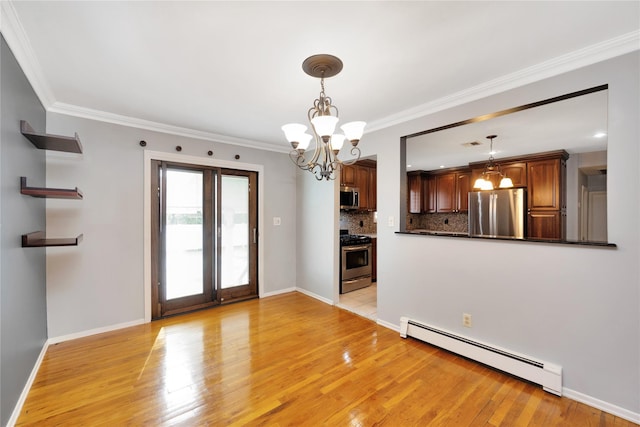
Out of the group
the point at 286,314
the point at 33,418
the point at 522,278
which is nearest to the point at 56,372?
the point at 33,418

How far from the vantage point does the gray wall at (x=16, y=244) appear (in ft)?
5.45

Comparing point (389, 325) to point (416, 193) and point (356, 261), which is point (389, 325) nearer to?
point (356, 261)

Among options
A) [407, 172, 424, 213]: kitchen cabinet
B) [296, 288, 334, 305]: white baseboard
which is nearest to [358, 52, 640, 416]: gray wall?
[296, 288, 334, 305]: white baseboard

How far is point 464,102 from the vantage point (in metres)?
2.59

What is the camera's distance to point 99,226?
308cm

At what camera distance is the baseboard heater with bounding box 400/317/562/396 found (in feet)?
6.74

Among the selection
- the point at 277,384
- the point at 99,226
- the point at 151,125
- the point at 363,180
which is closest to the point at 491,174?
the point at 363,180

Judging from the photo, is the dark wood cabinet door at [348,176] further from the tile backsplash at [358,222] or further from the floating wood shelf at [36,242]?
the floating wood shelf at [36,242]

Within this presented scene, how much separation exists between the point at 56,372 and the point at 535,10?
4.35 m

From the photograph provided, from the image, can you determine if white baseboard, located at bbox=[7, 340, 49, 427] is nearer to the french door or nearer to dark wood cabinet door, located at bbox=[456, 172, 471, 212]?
the french door

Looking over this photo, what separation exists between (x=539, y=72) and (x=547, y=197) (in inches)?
131

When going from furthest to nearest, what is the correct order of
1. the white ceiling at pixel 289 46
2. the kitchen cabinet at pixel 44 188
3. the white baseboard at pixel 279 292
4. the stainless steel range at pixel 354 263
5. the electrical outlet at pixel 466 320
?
the stainless steel range at pixel 354 263, the white baseboard at pixel 279 292, the electrical outlet at pixel 466 320, the kitchen cabinet at pixel 44 188, the white ceiling at pixel 289 46

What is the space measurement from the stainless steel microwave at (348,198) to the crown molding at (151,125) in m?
1.30

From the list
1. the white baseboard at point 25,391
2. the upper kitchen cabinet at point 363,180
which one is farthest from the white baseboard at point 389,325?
the white baseboard at point 25,391
